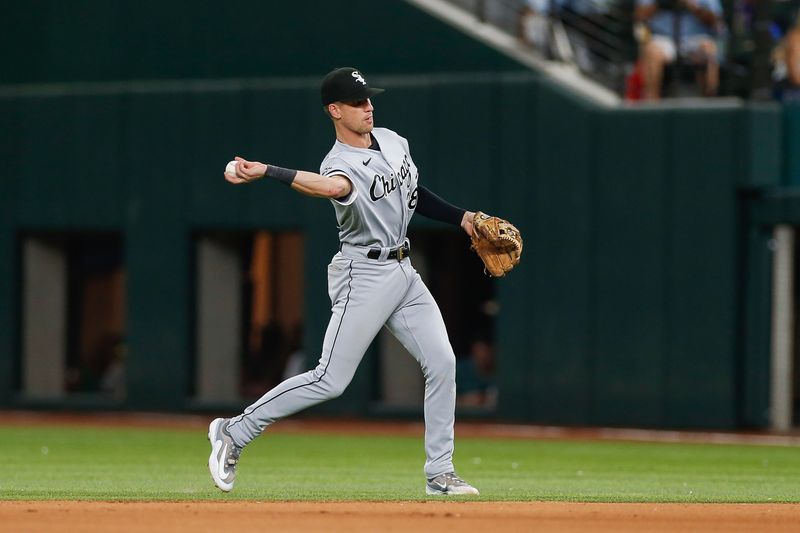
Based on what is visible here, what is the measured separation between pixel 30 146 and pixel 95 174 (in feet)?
2.91

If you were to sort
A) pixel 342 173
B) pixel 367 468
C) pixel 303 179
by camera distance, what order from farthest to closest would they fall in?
1. pixel 367 468
2. pixel 342 173
3. pixel 303 179

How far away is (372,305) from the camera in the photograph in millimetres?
7629

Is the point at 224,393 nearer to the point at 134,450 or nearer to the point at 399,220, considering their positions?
the point at 134,450

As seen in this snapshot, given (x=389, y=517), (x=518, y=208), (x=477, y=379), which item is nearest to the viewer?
(x=389, y=517)

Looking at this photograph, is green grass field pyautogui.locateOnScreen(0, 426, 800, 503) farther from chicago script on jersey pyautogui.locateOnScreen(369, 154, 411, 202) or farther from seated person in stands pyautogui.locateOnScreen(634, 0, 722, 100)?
seated person in stands pyautogui.locateOnScreen(634, 0, 722, 100)

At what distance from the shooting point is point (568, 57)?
55.0 ft

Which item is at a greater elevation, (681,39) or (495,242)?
(681,39)

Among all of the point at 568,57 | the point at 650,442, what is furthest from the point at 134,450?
the point at 568,57

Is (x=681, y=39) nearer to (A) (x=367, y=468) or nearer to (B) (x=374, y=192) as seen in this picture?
(A) (x=367, y=468)

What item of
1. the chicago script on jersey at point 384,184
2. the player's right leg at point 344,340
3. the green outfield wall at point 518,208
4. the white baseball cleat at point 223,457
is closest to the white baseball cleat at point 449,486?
the player's right leg at point 344,340

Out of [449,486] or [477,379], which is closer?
[449,486]

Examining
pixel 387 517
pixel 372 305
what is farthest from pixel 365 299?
pixel 387 517

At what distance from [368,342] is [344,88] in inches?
49.1

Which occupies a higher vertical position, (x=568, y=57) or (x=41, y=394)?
(x=568, y=57)
